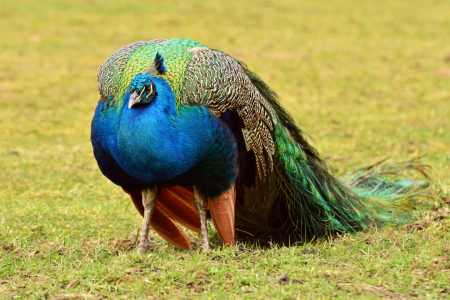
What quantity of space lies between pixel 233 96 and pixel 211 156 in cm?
48

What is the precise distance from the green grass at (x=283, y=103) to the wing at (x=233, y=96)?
759 mm

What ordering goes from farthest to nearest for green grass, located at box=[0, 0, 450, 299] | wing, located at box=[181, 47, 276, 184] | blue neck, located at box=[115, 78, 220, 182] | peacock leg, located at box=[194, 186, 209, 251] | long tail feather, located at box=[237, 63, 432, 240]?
long tail feather, located at box=[237, 63, 432, 240]
peacock leg, located at box=[194, 186, 209, 251]
wing, located at box=[181, 47, 276, 184]
blue neck, located at box=[115, 78, 220, 182]
green grass, located at box=[0, 0, 450, 299]

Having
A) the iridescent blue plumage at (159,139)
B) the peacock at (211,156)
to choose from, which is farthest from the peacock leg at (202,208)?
the iridescent blue plumage at (159,139)

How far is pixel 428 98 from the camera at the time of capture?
1022 centimetres

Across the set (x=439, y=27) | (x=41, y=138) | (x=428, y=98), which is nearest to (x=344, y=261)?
(x=41, y=138)

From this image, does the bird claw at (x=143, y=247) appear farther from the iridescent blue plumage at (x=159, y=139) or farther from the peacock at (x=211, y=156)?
the iridescent blue plumage at (x=159, y=139)

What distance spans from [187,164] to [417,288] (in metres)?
1.59

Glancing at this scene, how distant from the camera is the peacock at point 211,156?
3.79 metres

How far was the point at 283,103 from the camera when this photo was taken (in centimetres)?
1030

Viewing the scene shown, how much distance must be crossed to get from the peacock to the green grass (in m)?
0.31

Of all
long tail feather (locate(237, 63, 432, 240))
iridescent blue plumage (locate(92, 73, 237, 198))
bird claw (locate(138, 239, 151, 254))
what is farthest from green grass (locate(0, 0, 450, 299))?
iridescent blue plumage (locate(92, 73, 237, 198))

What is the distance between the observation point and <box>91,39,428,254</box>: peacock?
3795mm

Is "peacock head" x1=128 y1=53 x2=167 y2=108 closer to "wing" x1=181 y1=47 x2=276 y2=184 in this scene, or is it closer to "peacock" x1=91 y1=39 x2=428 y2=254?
"peacock" x1=91 y1=39 x2=428 y2=254

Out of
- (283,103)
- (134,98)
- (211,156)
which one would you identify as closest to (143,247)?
(211,156)
